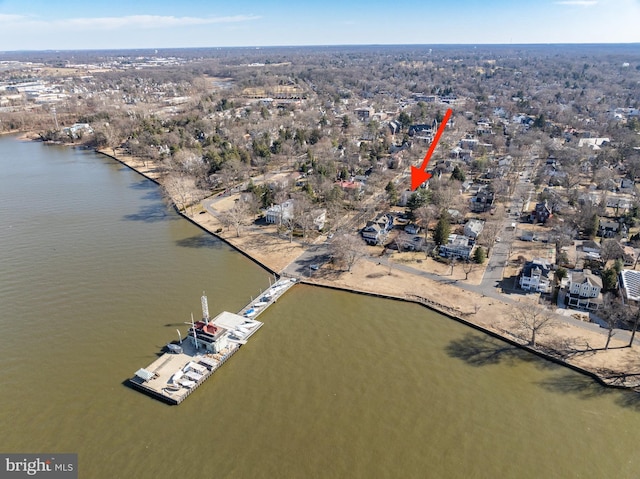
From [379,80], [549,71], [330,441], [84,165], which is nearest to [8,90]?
[84,165]

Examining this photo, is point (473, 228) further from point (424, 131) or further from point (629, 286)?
point (424, 131)

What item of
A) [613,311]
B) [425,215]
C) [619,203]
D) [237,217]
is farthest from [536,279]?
[237,217]

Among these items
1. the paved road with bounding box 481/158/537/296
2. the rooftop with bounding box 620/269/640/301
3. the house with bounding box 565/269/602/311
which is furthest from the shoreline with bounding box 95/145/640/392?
the rooftop with bounding box 620/269/640/301

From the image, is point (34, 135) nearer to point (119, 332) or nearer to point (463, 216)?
point (119, 332)

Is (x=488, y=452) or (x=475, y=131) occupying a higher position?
(x=475, y=131)

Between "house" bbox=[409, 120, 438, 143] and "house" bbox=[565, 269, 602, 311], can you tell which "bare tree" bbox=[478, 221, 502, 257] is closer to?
"house" bbox=[565, 269, 602, 311]

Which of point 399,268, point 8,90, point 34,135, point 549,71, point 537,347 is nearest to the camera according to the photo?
point 537,347

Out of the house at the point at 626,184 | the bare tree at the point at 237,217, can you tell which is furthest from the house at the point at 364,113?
the bare tree at the point at 237,217
